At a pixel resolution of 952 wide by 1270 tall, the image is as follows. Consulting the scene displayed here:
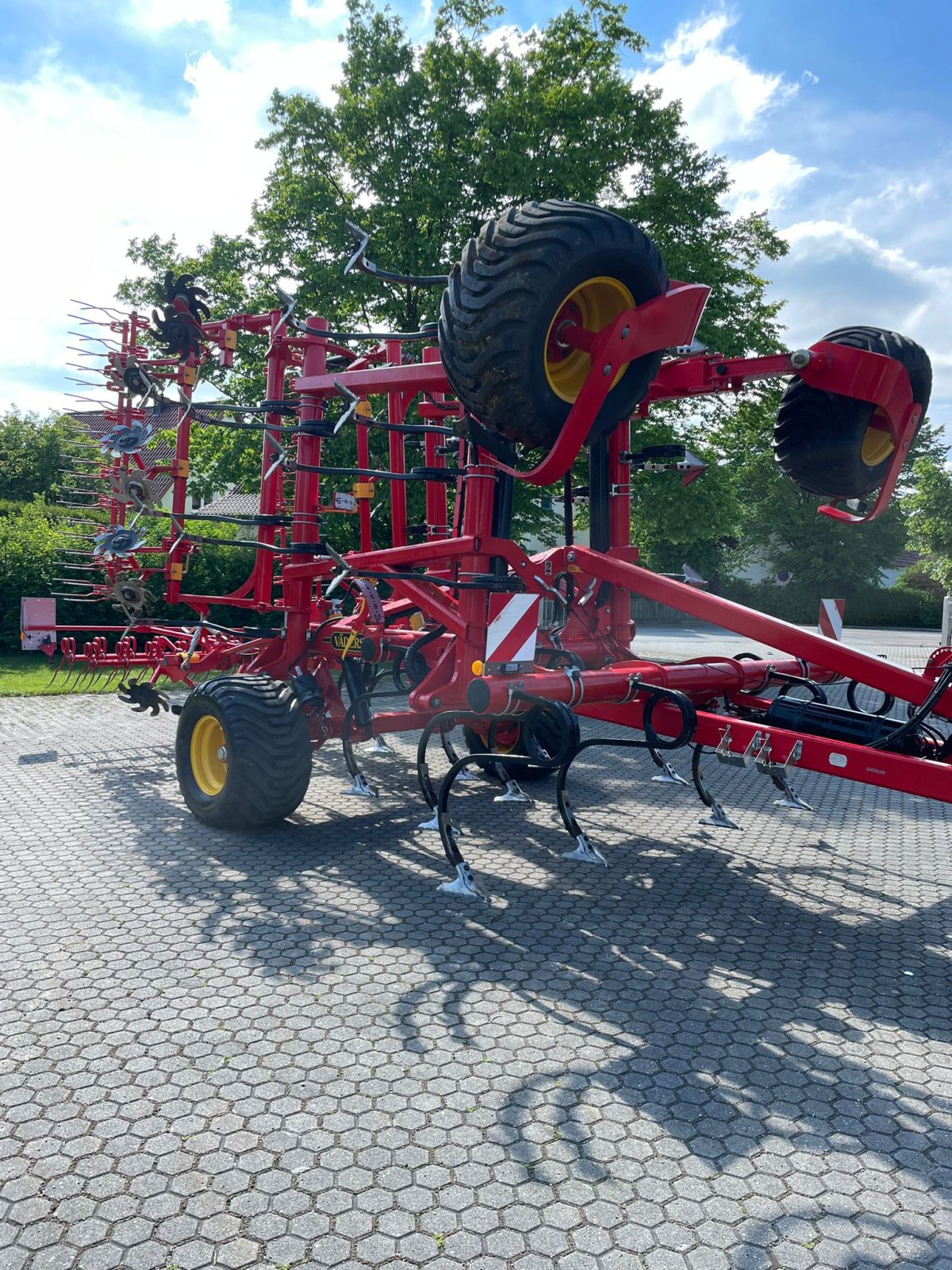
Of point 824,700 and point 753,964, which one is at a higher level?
point 824,700

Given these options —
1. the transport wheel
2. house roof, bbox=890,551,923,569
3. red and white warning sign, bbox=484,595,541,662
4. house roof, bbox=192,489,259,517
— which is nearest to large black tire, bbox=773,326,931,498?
red and white warning sign, bbox=484,595,541,662

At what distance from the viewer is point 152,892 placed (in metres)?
5.01

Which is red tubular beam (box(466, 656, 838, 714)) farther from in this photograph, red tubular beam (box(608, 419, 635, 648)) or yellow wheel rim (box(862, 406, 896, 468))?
yellow wheel rim (box(862, 406, 896, 468))

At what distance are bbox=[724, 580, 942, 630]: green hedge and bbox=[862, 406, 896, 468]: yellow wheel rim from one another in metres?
37.5

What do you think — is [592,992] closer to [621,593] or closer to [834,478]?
[621,593]

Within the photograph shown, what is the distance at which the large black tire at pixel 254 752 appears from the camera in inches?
228

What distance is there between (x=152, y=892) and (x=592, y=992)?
2.44 m

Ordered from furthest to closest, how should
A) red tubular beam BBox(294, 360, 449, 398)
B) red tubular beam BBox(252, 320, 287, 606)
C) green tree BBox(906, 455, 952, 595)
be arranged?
green tree BBox(906, 455, 952, 595) → red tubular beam BBox(252, 320, 287, 606) → red tubular beam BBox(294, 360, 449, 398)

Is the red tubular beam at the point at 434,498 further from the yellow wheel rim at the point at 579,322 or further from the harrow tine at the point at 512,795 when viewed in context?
the yellow wheel rim at the point at 579,322

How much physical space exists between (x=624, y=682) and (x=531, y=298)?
2161mm

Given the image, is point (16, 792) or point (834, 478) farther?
point (16, 792)

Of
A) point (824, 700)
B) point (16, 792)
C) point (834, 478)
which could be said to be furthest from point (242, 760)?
point (834, 478)

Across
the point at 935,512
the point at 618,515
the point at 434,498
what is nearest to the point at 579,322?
the point at 618,515

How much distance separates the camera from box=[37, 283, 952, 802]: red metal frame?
468 cm
